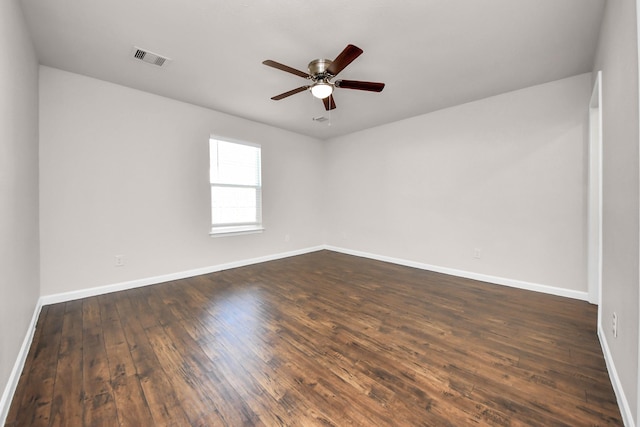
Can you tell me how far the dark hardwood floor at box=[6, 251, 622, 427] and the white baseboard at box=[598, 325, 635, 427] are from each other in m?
0.04

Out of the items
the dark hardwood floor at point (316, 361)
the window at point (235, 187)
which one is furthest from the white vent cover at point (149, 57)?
the dark hardwood floor at point (316, 361)

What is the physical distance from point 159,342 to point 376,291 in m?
2.36

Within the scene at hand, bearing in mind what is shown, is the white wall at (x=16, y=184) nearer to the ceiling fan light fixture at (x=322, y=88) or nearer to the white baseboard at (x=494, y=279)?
the ceiling fan light fixture at (x=322, y=88)

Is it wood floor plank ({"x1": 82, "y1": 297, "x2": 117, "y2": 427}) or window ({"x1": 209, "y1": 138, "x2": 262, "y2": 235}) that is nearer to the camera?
wood floor plank ({"x1": 82, "y1": 297, "x2": 117, "y2": 427})

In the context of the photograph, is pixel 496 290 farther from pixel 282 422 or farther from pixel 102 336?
pixel 102 336

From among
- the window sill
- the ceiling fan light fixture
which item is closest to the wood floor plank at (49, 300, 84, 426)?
Answer: the window sill

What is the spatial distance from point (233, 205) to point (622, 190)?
14.6ft

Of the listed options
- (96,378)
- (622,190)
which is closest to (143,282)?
(96,378)

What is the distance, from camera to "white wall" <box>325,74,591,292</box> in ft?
9.93

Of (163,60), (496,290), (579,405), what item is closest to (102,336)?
(163,60)

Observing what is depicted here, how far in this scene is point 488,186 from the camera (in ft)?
11.8

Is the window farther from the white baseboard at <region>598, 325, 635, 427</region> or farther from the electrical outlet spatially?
the white baseboard at <region>598, 325, 635, 427</region>

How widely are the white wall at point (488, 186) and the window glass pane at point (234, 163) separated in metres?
2.13

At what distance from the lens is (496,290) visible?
3270mm
